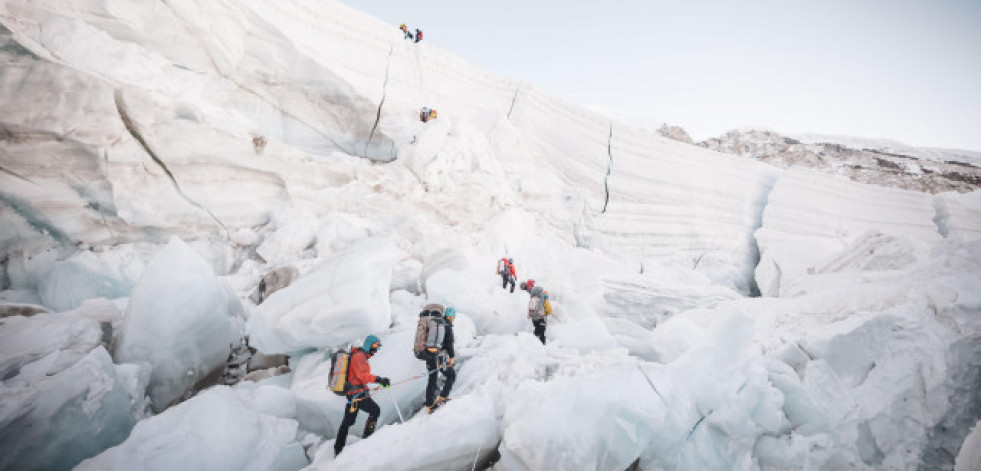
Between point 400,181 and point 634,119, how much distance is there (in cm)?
2624

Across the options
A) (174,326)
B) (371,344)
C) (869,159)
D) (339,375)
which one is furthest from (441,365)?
(869,159)

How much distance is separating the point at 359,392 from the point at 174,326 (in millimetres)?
2708

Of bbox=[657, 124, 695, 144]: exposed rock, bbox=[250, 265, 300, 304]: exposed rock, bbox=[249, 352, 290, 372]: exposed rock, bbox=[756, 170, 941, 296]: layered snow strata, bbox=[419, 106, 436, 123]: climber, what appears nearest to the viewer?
bbox=[249, 352, 290, 372]: exposed rock

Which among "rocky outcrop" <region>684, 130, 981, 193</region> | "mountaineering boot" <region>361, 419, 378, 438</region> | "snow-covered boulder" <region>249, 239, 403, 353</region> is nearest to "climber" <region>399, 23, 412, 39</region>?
"snow-covered boulder" <region>249, 239, 403, 353</region>

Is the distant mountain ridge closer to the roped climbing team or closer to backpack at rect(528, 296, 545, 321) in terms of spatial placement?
backpack at rect(528, 296, 545, 321)

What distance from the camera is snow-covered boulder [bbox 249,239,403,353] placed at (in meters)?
4.76

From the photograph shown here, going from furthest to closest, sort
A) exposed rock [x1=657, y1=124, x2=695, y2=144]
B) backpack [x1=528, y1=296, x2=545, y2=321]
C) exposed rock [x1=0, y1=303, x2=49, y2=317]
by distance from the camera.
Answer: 1. exposed rock [x1=657, y1=124, x2=695, y2=144]
2. backpack [x1=528, y1=296, x2=545, y2=321]
3. exposed rock [x1=0, y1=303, x2=49, y2=317]

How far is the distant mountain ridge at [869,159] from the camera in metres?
16.8

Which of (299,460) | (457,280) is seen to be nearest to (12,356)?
(299,460)

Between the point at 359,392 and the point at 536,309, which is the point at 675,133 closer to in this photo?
the point at 536,309

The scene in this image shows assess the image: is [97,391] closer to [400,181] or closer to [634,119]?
[400,181]

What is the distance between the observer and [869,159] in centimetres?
1886

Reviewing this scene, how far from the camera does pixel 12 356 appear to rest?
11.8 feet

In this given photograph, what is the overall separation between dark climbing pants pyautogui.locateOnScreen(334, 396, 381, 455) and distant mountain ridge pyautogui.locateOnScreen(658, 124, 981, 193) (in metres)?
20.9
